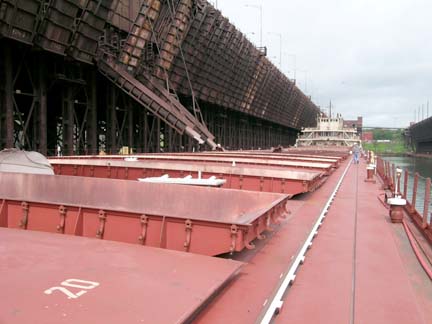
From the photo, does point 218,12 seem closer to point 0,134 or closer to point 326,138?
point 0,134

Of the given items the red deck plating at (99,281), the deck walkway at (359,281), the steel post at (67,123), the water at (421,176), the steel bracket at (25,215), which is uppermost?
the steel post at (67,123)

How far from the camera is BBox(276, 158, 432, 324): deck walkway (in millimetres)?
4773

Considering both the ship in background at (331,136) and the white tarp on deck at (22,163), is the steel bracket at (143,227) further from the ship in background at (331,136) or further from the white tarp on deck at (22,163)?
the ship in background at (331,136)

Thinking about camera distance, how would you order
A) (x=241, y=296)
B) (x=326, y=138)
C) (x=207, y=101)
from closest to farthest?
(x=241, y=296)
(x=207, y=101)
(x=326, y=138)

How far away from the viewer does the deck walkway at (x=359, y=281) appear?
4773mm

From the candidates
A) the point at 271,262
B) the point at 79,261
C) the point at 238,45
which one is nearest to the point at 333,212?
the point at 271,262

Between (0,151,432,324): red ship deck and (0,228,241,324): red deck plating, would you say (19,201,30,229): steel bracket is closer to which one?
(0,228,241,324): red deck plating

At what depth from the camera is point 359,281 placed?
19.1ft

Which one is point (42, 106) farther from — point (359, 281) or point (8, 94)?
point (359, 281)

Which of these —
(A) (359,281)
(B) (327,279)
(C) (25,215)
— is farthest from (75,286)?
(C) (25,215)

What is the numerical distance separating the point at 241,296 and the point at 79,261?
214cm

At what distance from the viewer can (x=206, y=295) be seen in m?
4.74

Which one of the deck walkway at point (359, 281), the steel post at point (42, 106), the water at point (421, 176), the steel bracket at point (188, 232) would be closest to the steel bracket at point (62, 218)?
the steel bracket at point (188, 232)

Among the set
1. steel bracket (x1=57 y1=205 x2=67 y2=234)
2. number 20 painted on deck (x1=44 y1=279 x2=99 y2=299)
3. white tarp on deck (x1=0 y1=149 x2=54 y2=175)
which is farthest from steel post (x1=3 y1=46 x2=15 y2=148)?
number 20 painted on deck (x1=44 y1=279 x2=99 y2=299)
